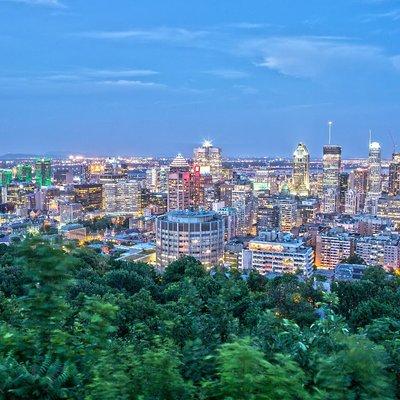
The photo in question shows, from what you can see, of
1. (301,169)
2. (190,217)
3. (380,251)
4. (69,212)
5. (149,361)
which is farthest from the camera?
(301,169)

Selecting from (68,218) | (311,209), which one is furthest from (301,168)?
(68,218)

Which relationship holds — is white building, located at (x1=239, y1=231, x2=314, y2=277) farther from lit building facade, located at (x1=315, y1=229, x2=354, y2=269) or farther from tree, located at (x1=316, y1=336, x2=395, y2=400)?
tree, located at (x1=316, y1=336, x2=395, y2=400)

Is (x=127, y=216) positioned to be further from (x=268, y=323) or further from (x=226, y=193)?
(x=268, y=323)

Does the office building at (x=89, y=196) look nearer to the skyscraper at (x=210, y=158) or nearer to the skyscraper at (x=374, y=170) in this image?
the skyscraper at (x=210, y=158)

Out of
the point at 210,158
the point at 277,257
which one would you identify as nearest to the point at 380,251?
the point at 277,257

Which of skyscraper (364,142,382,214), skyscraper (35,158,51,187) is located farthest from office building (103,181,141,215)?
skyscraper (364,142,382,214)

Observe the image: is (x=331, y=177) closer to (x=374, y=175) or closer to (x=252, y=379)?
(x=374, y=175)
